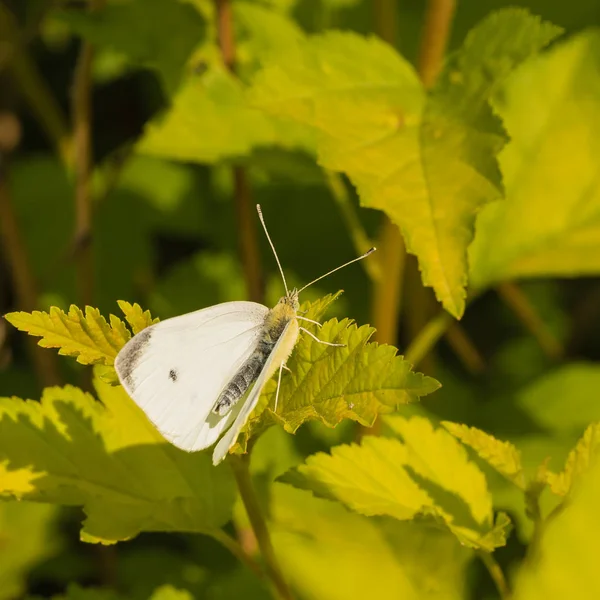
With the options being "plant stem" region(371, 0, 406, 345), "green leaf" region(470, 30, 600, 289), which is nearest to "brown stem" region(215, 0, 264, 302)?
"plant stem" region(371, 0, 406, 345)

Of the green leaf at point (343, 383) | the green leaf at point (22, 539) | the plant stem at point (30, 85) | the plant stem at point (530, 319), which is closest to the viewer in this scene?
the green leaf at point (343, 383)

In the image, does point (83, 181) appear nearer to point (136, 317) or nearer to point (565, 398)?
point (136, 317)

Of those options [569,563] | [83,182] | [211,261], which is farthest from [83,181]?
[569,563]

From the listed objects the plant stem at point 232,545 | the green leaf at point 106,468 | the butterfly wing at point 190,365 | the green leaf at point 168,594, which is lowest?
the green leaf at point 168,594

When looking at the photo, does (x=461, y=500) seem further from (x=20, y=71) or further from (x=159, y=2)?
(x=20, y=71)

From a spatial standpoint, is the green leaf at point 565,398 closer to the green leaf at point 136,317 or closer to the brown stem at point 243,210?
the brown stem at point 243,210

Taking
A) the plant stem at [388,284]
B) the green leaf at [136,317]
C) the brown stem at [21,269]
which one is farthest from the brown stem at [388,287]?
the brown stem at [21,269]

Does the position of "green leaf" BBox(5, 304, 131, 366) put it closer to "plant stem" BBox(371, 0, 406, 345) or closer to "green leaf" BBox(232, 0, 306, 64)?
"plant stem" BBox(371, 0, 406, 345)
